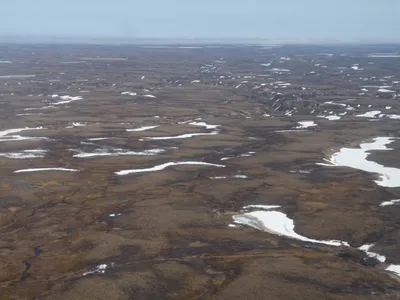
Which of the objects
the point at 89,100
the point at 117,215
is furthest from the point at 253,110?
the point at 117,215

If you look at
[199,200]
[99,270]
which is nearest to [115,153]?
[199,200]

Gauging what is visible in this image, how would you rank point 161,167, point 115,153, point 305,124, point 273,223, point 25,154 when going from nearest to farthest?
point 273,223
point 161,167
point 25,154
point 115,153
point 305,124

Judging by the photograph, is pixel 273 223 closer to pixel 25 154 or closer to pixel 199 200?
pixel 199 200

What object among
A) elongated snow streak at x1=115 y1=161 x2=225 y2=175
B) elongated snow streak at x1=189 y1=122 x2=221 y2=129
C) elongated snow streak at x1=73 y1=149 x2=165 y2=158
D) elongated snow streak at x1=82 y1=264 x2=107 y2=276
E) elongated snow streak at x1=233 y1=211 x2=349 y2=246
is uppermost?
elongated snow streak at x1=82 y1=264 x2=107 y2=276

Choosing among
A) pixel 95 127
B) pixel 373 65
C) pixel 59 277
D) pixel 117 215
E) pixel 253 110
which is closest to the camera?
pixel 59 277

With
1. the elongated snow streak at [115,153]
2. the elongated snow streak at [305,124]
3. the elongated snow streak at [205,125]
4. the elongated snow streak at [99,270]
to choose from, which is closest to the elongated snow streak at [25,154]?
the elongated snow streak at [115,153]

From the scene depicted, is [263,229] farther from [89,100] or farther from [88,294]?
[89,100]

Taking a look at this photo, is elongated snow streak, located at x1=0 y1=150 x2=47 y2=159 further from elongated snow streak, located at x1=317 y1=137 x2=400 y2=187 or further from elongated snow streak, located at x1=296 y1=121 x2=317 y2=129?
elongated snow streak, located at x1=296 y1=121 x2=317 y2=129

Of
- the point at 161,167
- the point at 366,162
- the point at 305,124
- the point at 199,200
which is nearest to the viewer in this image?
the point at 199,200

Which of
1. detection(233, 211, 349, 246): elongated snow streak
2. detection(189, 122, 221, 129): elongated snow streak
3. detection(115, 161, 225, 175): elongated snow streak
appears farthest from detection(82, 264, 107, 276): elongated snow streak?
detection(189, 122, 221, 129): elongated snow streak
